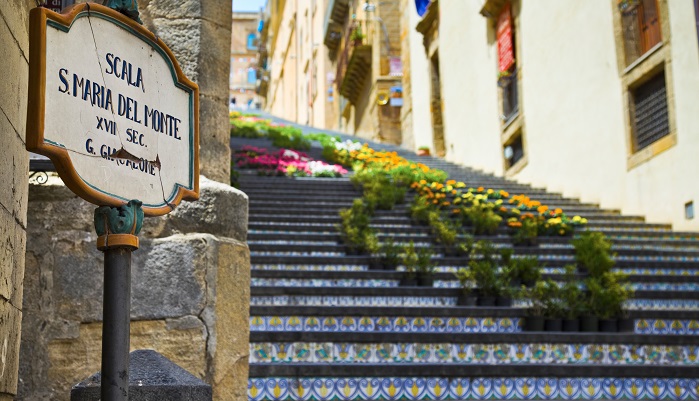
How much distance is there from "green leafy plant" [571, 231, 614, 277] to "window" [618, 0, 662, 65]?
4145 millimetres

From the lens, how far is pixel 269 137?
21.8m

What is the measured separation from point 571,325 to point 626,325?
46 centimetres

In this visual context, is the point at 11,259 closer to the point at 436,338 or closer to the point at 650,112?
the point at 436,338

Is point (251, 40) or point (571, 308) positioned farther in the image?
point (251, 40)

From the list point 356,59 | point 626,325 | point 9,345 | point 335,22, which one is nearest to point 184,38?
point 9,345

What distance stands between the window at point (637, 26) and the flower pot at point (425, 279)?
6.07 m

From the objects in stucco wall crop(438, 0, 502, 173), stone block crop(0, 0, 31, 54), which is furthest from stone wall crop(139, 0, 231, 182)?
stucco wall crop(438, 0, 502, 173)

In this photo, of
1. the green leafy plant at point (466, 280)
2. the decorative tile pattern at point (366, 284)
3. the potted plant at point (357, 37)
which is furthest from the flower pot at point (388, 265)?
the potted plant at point (357, 37)

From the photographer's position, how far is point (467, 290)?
824 cm

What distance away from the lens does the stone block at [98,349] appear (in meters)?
3.42

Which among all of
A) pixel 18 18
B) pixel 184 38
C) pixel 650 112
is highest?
pixel 650 112

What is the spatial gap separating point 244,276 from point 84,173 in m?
→ 1.91

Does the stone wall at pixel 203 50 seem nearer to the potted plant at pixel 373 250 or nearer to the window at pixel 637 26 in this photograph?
the potted plant at pixel 373 250

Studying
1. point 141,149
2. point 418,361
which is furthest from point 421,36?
point 141,149
